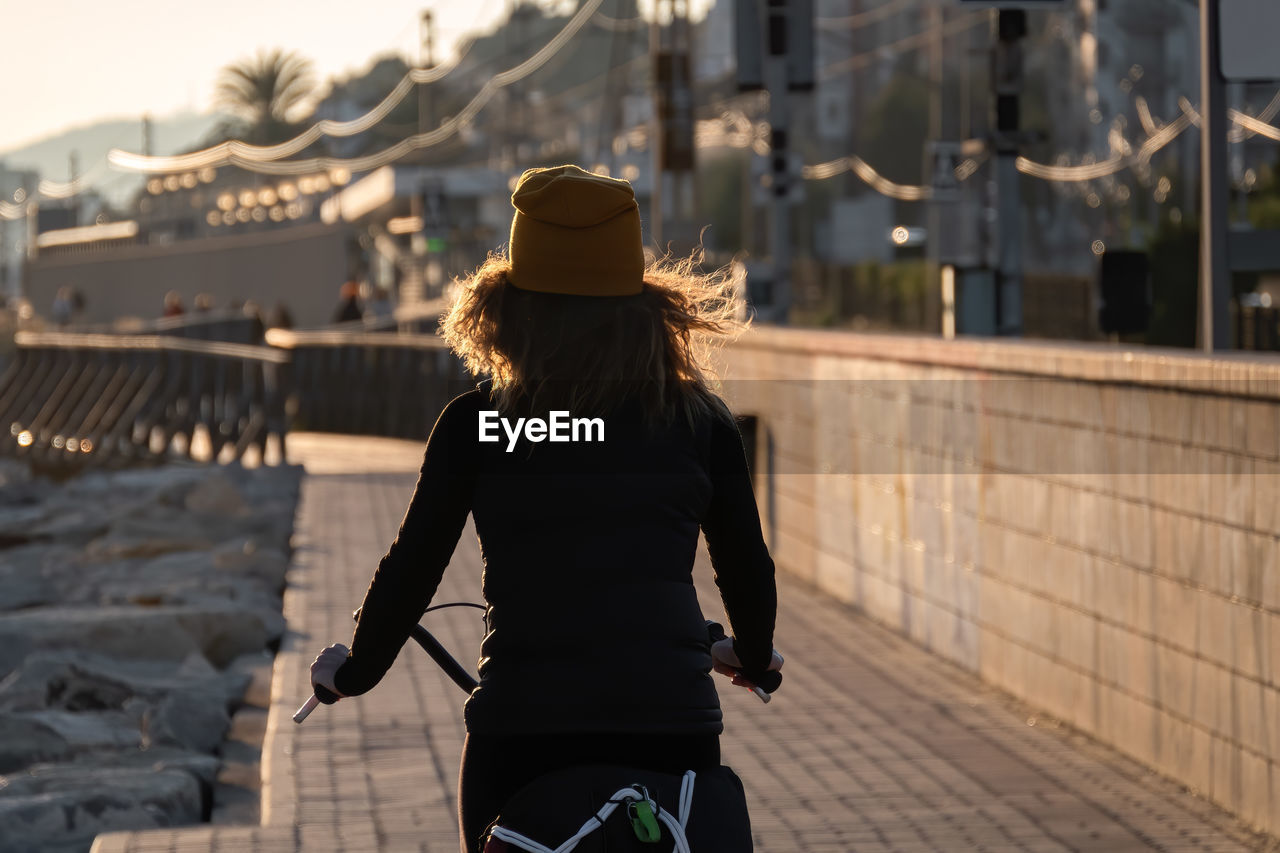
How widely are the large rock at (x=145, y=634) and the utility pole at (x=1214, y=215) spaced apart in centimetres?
505

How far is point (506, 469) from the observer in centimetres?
279

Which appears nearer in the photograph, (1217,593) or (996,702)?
(1217,593)

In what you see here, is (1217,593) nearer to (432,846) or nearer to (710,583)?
(432,846)

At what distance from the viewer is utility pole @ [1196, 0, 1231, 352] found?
7.16 m

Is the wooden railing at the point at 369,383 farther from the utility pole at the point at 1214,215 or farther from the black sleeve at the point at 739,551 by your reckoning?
the black sleeve at the point at 739,551

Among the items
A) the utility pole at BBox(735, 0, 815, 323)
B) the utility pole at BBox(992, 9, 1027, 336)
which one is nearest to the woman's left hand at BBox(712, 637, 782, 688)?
the utility pole at BBox(992, 9, 1027, 336)

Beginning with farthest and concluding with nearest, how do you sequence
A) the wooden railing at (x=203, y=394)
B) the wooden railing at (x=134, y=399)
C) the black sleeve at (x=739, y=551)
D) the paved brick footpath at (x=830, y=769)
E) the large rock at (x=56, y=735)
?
the wooden railing at (x=203, y=394)
the wooden railing at (x=134, y=399)
the large rock at (x=56, y=735)
the paved brick footpath at (x=830, y=769)
the black sleeve at (x=739, y=551)

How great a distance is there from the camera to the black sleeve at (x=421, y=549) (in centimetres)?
281

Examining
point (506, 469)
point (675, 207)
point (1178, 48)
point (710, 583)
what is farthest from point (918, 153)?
point (506, 469)

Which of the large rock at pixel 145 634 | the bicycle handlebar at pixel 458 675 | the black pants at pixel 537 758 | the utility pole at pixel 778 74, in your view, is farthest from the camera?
the utility pole at pixel 778 74

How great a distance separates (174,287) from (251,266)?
33.5 ft

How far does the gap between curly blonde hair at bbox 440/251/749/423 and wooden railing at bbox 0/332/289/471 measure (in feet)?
57.0

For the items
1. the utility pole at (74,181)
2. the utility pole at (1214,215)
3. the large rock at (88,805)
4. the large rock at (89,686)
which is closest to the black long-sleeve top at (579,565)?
the large rock at (88,805)

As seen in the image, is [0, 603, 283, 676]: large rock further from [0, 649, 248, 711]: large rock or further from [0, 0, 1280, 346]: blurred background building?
[0, 0, 1280, 346]: blurred background building
